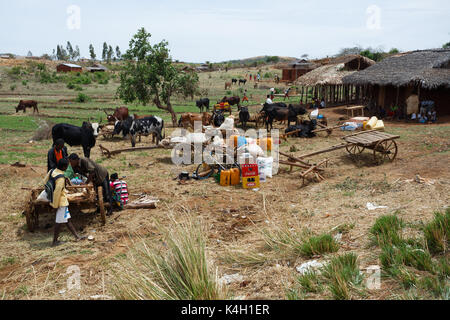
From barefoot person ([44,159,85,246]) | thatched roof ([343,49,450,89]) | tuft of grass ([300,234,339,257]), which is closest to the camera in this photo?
tuft of grass ([300,234,339,257])

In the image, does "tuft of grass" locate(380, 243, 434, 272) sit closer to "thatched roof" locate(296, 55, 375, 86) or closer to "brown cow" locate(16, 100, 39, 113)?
"thatched roof" locate(296, 55, 375, 86)

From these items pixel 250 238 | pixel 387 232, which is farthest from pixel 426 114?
pixel 250 238

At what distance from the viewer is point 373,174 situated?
9.83 metres

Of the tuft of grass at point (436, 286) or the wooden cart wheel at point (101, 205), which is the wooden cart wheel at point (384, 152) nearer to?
the tuft of grass at point (436, 286)

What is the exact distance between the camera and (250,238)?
6297 millimetres

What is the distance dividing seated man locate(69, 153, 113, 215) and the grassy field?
682mm

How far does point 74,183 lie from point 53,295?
3129 mm

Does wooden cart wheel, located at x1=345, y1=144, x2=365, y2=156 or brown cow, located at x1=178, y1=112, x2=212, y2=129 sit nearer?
wooden cart wheel, located at x1=345, y1=144, x2=365, y2=156

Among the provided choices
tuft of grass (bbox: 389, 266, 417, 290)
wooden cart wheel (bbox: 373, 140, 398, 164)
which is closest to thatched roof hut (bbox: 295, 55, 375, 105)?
wooden cart wheel (bbox: 373, 140, 398, 164)

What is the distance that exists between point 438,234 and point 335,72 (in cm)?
2393

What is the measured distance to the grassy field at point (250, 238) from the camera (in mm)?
3963

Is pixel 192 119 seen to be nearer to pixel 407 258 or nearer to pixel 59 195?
pixel 59 195

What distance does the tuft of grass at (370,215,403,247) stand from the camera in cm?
474
